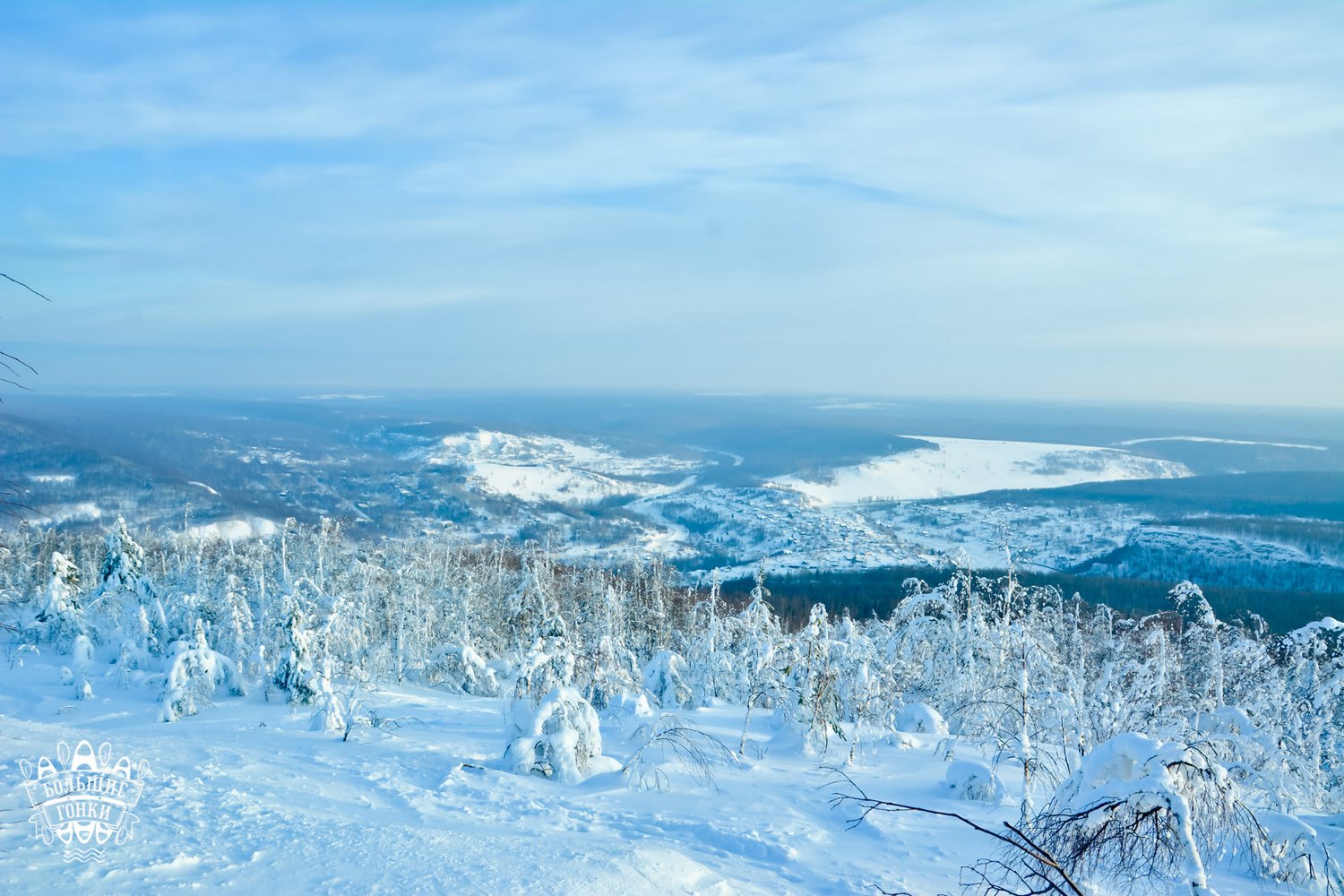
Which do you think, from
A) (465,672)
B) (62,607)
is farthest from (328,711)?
(62,607)

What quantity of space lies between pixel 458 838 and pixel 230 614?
68.0 feet

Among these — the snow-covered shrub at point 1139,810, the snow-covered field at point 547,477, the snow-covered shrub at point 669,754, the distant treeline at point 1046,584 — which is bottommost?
the snow-covered field at point 547,477

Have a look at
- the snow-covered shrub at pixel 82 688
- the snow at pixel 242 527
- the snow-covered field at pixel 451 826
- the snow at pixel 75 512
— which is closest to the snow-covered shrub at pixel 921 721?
the snow-covered field at pixel 451 826

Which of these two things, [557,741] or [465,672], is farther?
[465,672]

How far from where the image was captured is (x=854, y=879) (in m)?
7.18

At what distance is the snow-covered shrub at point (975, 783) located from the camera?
31.8ft

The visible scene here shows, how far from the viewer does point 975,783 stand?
9.83 metres

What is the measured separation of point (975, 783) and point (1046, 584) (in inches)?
1919

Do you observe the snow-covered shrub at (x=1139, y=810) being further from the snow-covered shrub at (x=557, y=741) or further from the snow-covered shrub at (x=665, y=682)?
the snow-covered shrub at (x=665, y=682)

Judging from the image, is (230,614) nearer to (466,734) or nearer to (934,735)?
(466,734)

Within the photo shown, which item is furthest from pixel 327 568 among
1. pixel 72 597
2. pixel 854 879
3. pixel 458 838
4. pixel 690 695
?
pixel 854 879

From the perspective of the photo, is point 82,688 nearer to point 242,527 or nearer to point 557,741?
point 557,741

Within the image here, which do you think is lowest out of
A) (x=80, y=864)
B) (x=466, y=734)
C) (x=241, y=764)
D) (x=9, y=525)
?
(x=9, y=525)

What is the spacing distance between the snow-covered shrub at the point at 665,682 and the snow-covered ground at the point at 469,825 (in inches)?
308
